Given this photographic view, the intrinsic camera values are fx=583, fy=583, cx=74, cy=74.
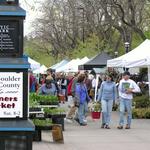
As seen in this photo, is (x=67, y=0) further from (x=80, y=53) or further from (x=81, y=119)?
(x=81, y=119)

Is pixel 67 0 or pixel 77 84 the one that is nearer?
pixel 77 84

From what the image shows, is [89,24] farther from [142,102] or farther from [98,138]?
[98,138]

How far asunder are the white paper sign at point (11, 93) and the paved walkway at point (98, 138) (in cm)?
529

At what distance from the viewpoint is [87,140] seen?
1449 centimetres

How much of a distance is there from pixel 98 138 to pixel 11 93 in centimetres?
811

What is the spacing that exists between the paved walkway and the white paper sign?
5.29 metres

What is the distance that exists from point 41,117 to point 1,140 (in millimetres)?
8980

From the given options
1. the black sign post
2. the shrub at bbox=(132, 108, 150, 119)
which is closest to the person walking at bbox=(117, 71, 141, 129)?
the shrub at bbox=(132, 108, 150, 119)

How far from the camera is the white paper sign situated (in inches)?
280

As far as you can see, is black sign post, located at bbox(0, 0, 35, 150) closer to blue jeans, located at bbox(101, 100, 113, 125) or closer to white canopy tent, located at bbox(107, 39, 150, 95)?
blue jeans, located at bbox(101, 100, 113, 125)

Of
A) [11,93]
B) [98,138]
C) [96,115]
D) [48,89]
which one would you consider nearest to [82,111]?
[48,89]

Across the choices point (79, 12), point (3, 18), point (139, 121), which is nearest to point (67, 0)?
point (79, 12)

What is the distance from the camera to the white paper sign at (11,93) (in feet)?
23.4

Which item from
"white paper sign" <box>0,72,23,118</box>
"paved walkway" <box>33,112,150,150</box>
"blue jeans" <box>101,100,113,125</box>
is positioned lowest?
"paved walkway" <box>33,112,150,150</box>
